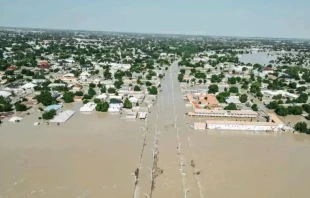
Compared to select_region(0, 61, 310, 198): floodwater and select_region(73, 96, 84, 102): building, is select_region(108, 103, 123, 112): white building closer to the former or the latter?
select_region(0, 61, 310, 198): floodwater

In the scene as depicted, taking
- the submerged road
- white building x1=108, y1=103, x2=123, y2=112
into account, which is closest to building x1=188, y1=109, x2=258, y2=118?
the submerged road

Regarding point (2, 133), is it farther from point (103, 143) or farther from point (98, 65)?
point (98, 65)

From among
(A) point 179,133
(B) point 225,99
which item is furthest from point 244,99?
(A) point 179,133

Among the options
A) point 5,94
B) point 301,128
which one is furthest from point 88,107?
point 301,128

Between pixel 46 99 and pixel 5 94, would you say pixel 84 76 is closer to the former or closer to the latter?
pixel 5 94

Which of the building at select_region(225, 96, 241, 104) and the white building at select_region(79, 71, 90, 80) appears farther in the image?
the white building at select_region(79, 71, 90, 80)
